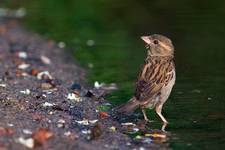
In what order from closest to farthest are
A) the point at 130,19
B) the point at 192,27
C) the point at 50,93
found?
the point at 50,93
the point at 192,27
the point at 130,19

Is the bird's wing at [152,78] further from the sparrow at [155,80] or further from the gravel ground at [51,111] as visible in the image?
the gravel ground at [51,111]

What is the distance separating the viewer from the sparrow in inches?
381

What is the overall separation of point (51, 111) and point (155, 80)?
130cm

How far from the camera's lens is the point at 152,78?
32.3ft

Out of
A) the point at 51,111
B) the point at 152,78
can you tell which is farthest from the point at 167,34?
the point at 51,111

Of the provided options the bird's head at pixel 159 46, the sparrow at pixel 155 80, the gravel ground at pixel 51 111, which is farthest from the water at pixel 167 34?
the bird's head at pixel 159 46

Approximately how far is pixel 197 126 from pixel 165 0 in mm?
14141

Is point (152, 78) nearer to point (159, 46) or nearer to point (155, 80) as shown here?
point (155, 80)

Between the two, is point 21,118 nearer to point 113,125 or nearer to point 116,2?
point 113,125

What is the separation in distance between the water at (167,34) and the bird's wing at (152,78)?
1.35ft

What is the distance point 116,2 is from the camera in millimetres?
23859

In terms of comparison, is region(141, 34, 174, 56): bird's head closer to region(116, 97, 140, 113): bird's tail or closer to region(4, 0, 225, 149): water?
region(4, 0, 225, 149): water

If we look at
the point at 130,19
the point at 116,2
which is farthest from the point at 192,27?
the point at 116,2

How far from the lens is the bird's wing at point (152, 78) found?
973 centimetres
